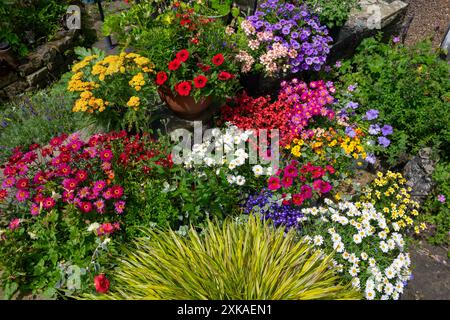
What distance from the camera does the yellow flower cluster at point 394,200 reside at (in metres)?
3.72

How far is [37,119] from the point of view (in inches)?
178

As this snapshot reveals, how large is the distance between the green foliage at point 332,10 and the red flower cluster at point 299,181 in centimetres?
218

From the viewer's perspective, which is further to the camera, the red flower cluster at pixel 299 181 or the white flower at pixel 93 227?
the red flower cluster at pixel 299 181

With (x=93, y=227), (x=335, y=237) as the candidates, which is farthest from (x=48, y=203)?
(x=335, y=237)

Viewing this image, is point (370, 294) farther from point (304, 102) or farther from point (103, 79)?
point (103, 79)

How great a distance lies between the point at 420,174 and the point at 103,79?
12.1ft

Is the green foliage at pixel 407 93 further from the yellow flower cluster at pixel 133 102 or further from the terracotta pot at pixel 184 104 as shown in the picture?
the yellow flower cluster at pixel 133 102

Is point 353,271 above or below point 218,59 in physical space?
below

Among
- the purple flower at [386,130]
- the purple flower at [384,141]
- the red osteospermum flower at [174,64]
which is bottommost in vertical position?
the purple flower at [384,141]

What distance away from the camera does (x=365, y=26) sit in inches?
213

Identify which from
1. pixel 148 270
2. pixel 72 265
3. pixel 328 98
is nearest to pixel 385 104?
pixel 328 98

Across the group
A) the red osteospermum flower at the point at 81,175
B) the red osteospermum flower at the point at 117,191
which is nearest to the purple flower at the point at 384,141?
the red osteospermum flower at the point at 117,191

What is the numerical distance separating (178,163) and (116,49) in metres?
3.02

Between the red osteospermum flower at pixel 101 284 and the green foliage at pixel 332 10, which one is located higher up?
the green foliage at pixel 332 10
